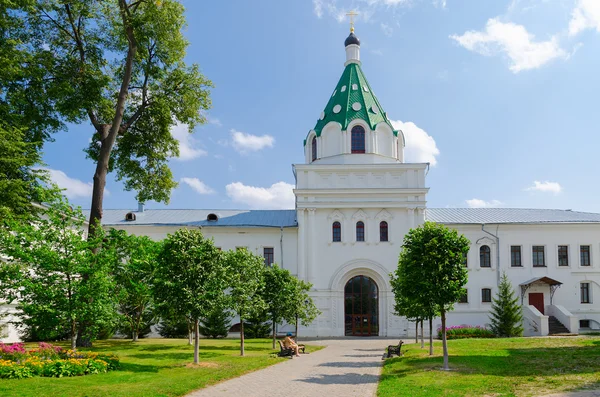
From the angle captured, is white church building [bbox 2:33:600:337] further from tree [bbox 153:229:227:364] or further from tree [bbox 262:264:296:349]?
tree [bbox 153:229:227:364]

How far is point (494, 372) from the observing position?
1529cm

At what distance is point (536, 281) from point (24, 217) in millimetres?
32355

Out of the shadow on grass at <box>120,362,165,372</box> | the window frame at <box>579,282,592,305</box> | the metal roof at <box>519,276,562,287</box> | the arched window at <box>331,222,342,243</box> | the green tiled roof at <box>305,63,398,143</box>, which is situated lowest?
the shadow on grass at <box>120,362,165,372</box>

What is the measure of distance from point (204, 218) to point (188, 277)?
74.8 ft

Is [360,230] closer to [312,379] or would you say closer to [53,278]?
[312,379]

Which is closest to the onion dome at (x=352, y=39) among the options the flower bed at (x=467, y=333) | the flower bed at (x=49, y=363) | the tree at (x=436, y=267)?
the flower bed at (x=467, y=333)

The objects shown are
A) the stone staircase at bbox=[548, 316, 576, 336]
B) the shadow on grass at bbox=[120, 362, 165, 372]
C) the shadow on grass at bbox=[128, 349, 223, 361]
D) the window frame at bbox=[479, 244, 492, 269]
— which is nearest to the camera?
the shadow on grass at bbox=[120, 362, 165, 372]

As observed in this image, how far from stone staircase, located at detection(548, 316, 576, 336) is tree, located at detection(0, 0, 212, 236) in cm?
2673

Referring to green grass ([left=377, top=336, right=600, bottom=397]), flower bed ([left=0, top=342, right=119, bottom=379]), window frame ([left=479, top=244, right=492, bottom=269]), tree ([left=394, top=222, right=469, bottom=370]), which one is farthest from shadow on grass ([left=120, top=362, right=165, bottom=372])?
window frame ([left=479, top=244, right=492, bottom=269])

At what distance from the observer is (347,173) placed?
3672 centimetres

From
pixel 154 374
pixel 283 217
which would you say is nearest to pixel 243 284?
pixel 154 374

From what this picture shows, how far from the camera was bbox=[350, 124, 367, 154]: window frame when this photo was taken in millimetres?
37844

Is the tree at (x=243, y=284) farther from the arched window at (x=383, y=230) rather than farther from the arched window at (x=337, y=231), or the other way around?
the arched window at (x=383, y=230)

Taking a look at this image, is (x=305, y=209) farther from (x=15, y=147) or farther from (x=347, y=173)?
(x=15, y=147)
